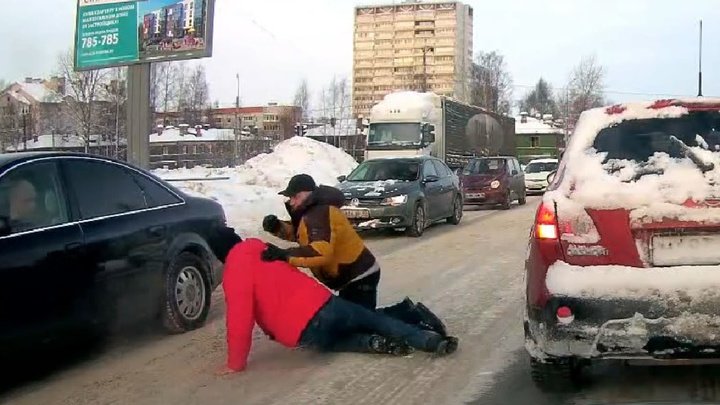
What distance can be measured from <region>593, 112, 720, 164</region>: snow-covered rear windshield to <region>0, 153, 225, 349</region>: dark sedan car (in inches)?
131

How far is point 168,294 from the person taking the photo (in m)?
6.42

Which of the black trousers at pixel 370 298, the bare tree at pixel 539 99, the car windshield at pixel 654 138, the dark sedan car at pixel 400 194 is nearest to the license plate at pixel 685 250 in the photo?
the car windshield at pixel 654 138

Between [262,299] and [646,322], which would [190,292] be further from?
[646,322]

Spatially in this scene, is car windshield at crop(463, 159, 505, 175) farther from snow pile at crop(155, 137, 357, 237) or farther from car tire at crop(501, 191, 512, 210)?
snow pile at crop(155, 137, 357, 237)

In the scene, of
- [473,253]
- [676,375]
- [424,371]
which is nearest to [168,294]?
[424,371]

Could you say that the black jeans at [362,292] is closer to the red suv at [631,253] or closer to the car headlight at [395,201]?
the red suv at [631,253]

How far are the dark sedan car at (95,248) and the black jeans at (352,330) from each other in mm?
1307

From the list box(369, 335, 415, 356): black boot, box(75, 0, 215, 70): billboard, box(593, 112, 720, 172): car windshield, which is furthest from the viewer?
box(75, 0, 215, 70): billboard

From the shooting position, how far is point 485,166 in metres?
24.0

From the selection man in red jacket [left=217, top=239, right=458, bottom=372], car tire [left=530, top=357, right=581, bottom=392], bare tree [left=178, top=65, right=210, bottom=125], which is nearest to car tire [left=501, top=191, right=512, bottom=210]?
man in red jacket [left=217, top=239, right=458, bottom=372]

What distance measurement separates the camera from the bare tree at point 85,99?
46375 mm

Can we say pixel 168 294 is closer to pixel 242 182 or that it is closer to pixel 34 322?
pixel 34 322

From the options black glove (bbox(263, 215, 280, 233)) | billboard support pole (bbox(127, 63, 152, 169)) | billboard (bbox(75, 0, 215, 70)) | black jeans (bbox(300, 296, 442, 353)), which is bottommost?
black jeans (bbox(300, 296, 442, 353))

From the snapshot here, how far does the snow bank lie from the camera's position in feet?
13.4
